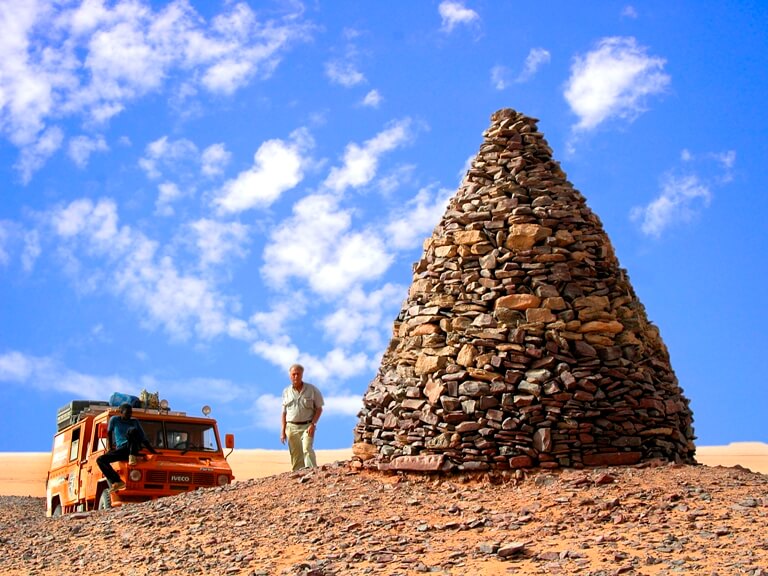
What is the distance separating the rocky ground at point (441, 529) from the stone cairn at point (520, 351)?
0.41 m

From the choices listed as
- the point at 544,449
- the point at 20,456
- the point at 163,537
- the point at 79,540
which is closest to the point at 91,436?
the point at 79,540

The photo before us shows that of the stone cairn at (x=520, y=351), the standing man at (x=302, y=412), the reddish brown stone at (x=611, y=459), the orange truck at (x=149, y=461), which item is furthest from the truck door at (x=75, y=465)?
the reddish brown stone at (x=611, y=459)

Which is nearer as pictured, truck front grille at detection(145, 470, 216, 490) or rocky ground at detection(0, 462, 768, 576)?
rocky ground at detection(0, 462, 768, 576)

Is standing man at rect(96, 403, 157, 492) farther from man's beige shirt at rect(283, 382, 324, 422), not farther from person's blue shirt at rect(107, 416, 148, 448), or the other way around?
man's beige shirt at rect(283, 382, 324, 422)

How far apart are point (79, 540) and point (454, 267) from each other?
6.29 metres

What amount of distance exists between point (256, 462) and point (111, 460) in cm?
3303

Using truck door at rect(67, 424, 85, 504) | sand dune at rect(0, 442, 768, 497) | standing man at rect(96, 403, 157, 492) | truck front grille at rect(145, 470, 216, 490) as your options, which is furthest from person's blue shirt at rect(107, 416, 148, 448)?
sand dune at rect(0, 442, 768, 497)

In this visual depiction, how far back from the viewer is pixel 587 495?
8.80 metres

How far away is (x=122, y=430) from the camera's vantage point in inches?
544

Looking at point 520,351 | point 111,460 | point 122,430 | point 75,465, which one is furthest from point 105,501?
point 520,351

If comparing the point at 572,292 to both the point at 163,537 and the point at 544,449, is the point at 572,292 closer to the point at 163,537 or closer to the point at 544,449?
the point at 544,449

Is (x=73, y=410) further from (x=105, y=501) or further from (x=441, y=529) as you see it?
(x=441, y=529)

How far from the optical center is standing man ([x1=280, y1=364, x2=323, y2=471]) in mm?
12617

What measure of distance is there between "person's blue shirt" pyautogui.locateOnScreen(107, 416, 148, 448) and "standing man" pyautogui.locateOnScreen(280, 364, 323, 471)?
107 inches
